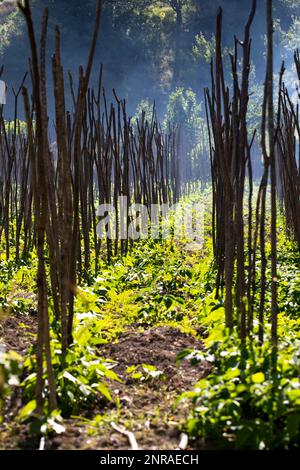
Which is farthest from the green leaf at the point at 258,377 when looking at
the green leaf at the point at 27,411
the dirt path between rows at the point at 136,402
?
the green leaf at the point at 27,411

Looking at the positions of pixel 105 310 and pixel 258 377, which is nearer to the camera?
pixel 258 377

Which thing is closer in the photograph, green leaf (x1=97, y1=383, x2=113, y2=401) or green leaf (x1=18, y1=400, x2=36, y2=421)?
green leaf (x1=18, y1=400, x2=36, y2=421)

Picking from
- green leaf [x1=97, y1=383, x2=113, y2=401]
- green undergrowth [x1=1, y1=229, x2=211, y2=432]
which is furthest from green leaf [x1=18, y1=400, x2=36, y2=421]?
green leaf [x1=97, y1=383, x2=113, y2=401]

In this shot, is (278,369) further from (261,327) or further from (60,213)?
(60,213)

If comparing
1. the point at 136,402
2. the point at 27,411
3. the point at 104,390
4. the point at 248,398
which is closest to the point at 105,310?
the point at 136,402

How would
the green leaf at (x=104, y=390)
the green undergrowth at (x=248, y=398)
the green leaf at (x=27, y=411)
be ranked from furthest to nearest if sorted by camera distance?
1. the green leaf at (x=104, y=390)
2. the green leaf at (x=27, y=411)
3. the green undergrowth at (x=248, y=398)

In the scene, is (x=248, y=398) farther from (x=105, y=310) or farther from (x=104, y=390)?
(x=105, y=310)

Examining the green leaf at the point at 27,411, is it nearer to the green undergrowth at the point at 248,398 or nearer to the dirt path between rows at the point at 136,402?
the dirt path between rows at the point at 136,402

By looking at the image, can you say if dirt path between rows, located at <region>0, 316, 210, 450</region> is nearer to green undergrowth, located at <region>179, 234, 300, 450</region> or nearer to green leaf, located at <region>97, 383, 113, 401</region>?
green leaf, located at <region>97, 383, 113, 401</region>

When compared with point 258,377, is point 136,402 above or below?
below

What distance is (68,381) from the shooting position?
2645 mm

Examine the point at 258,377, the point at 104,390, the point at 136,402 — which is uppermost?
the point at 258,377
